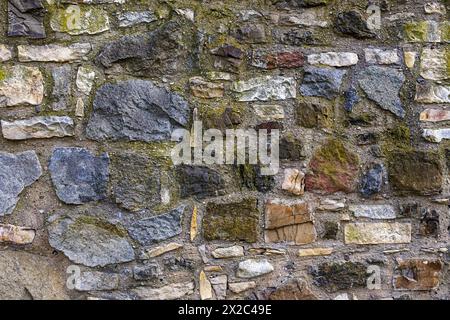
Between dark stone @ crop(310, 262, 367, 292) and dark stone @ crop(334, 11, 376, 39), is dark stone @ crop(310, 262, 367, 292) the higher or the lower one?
the lower one

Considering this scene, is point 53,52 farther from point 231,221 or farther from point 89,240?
point 231,221

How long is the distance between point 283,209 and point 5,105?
118 cm

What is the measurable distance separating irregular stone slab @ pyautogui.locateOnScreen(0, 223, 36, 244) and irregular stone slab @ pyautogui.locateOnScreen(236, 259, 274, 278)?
32.8 inches

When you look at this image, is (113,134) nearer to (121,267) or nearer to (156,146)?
(156,146)

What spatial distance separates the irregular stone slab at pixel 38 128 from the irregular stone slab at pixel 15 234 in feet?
1.15

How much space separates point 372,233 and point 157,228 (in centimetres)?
88

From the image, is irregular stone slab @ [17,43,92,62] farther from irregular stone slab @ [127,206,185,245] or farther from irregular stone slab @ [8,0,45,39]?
irregular stone slab @ [127,206,185,245]

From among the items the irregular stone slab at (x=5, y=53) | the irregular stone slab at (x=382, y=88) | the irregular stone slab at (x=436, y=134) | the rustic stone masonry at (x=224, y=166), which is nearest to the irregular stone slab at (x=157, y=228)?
the rustic stone masonry at (x=224, y=166)

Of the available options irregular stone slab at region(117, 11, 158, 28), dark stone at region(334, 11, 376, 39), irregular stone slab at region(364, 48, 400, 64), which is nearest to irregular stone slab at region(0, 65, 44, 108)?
irregular stone slab at region(117, 11, 158, 28)

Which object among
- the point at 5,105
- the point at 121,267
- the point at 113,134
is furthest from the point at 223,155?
the point at 5,105

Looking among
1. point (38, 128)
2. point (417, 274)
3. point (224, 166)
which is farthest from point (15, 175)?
point (417, 274)

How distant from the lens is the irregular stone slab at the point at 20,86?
2.19 meters

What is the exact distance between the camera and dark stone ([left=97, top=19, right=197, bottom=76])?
224cm

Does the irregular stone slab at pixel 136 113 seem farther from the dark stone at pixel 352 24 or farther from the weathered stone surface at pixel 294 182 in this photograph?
the dark stone at pixel 352 24
